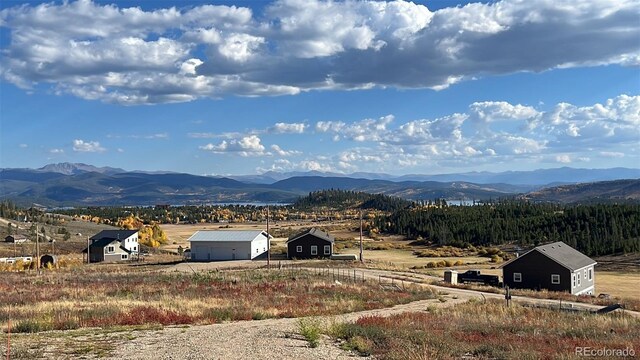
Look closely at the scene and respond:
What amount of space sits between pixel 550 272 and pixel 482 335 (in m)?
33.2

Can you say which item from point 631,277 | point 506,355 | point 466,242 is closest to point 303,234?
point 631,277

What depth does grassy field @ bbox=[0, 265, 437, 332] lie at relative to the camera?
2384 cm

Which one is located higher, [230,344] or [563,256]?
[230,344]

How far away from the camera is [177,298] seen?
31.5 m

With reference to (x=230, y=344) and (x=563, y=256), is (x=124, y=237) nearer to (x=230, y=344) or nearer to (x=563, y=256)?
(x=563, y=256)

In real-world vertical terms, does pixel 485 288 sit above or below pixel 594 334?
below

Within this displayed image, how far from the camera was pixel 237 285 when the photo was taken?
39.9 metres

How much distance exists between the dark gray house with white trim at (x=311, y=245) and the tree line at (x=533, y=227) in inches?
1555

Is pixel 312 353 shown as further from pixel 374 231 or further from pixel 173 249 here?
pixel 374 231

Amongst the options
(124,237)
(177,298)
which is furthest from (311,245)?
(177,298)

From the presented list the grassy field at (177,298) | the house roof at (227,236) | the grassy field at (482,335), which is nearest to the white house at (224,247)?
the house roof at (227,236)

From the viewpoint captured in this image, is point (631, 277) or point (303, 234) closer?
point (631, 277)

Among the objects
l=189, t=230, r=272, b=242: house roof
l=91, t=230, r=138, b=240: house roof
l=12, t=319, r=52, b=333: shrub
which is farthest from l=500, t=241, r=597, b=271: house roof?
l=91, t=230, r=138, b=240: house roof

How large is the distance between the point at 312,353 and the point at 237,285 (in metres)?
24.1
